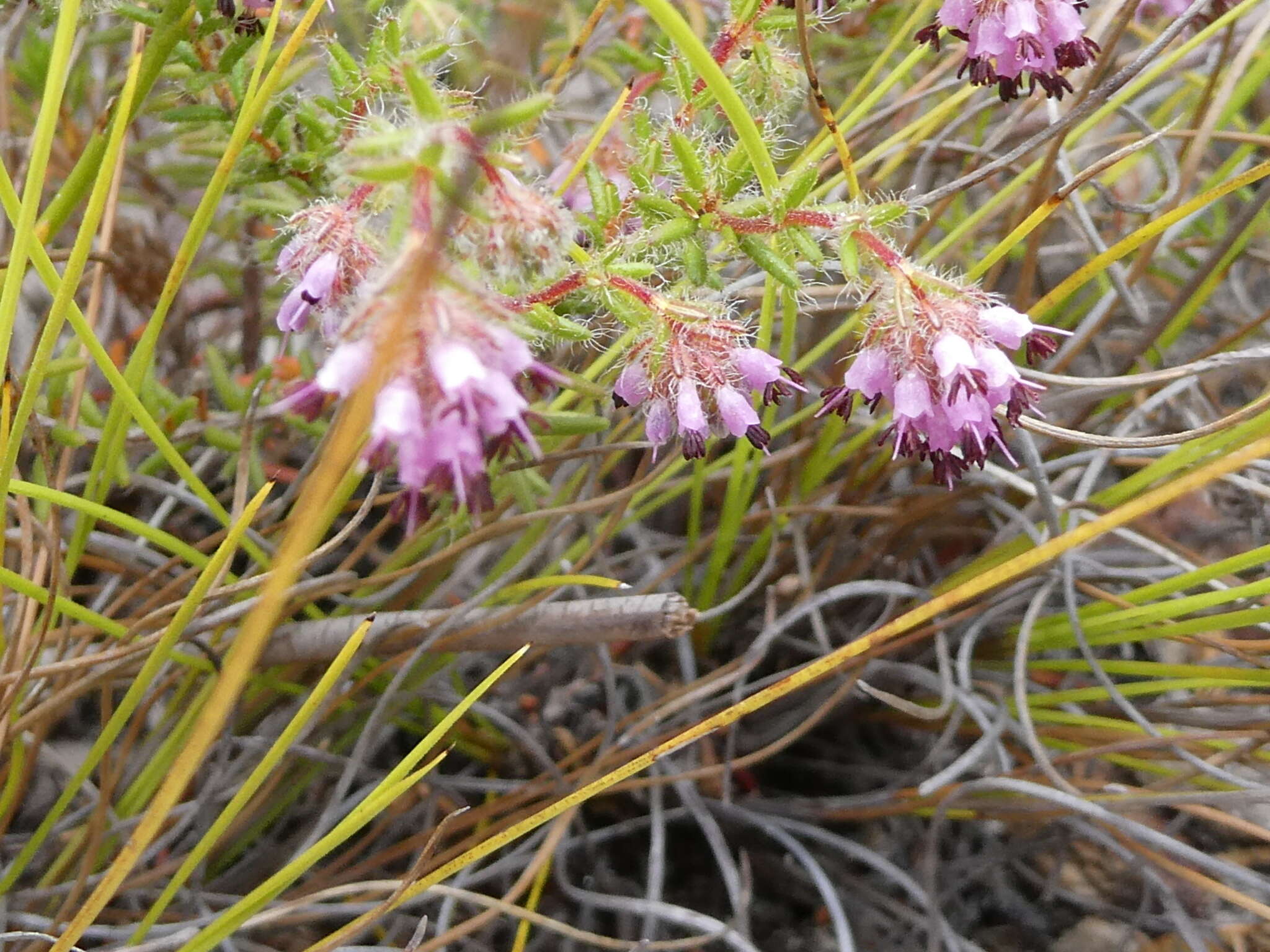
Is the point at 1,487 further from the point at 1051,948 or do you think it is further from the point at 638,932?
the point at 1051,948

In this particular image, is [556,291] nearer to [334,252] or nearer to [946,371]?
[334,252]

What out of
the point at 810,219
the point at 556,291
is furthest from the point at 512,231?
the point at 810,219

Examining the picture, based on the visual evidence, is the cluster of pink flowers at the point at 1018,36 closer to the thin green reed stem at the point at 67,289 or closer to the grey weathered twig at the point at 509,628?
the grey weathered twig at the point at 509,628

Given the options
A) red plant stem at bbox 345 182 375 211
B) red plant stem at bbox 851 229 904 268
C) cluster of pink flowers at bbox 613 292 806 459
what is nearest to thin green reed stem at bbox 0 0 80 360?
red plant stem at bbox 345 182 375 211

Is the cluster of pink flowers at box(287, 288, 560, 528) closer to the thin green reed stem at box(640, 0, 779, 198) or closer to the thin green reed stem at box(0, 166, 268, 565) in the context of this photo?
the thin green reed stem at box(640, 0, 779, 198)

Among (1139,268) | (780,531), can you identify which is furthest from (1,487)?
(1139,268)

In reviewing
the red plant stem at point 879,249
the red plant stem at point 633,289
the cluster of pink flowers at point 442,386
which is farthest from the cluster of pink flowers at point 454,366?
the red plant stem at point 879,249
